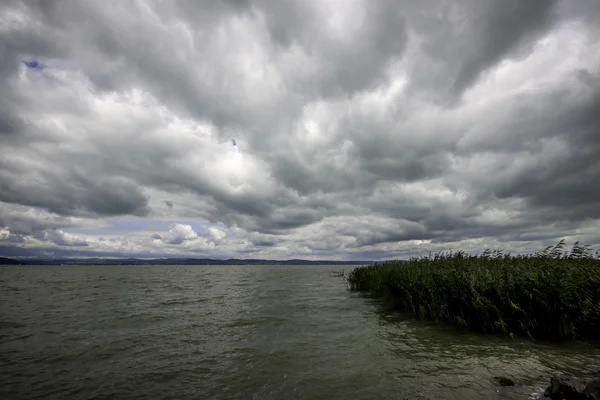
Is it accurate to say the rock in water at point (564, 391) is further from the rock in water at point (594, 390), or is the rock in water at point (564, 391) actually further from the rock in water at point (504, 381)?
the rock in water at point (504, 381)

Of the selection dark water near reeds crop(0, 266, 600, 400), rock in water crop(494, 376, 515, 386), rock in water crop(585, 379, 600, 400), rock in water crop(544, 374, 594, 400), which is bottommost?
dark water near reeds crop(0, 266, 600, 400)

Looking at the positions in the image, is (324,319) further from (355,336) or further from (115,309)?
(115,309)

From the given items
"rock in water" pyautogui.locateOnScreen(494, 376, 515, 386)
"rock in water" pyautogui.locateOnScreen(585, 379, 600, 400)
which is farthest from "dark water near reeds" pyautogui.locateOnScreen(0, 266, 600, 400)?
"rock in water" pyautogui.locateOnScreen(585, 379, 600, 400)

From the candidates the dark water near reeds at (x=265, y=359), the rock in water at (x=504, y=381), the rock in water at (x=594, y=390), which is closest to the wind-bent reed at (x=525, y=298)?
the dark water near reeds at (x=265, y=359)

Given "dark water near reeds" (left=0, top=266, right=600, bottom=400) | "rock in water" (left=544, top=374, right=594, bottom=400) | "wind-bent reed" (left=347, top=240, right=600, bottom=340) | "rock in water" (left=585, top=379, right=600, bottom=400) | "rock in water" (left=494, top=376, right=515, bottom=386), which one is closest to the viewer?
"rock in water" (left=585, top=379, right=600, bottom=400)

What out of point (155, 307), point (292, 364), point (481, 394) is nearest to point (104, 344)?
point (292, 364)

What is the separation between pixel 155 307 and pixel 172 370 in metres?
16.4

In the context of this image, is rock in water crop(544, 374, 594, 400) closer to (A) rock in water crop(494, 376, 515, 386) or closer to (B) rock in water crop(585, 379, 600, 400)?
(B) rock in water crop(585, 379, 600, 400)

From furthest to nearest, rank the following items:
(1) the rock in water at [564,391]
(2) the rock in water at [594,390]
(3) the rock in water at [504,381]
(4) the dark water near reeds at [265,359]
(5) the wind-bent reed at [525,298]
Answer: (5) the wind-bent reed at [525,298] → (4) the dark water near reeds at [265,359] → (3) the rock in water at [504,381] → (1) the rock in water at [564,391] → (2) the rock in water at [594,390]

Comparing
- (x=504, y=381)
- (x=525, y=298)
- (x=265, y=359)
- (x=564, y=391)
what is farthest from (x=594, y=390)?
(x=265, y=359)

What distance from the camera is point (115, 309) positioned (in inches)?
950

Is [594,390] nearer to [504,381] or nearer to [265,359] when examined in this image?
[504,381]

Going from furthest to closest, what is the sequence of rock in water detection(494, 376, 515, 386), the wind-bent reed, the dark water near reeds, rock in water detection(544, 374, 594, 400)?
the wind-bent reed → the dark water near reeds → rock in water detection(494, 376, 515, 386) → rock in water detection(544, 374, 594, 400)

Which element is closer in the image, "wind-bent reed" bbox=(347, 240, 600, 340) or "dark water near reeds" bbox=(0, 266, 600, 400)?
"dark water near reeds" bbox=(0, 266, 600, 400)
